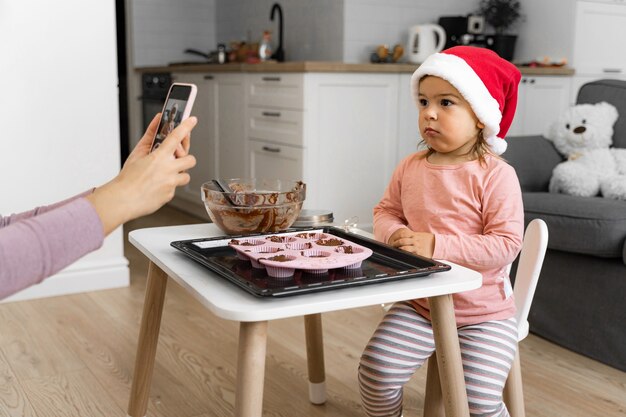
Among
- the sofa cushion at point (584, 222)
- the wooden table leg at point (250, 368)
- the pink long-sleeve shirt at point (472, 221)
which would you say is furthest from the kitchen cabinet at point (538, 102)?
the wooden table leg at point (250, 368)

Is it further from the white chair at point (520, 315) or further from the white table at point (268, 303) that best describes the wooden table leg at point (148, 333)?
the white chair at point (520, 315)

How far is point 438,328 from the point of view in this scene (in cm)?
119

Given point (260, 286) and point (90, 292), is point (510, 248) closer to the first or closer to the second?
point (260, 286)

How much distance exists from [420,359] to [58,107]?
1949mm

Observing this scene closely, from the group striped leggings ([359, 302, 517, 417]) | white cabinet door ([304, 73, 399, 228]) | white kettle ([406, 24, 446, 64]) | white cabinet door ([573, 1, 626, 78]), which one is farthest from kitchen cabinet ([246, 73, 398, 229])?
striped leggings ([359, 302, 517, 417])

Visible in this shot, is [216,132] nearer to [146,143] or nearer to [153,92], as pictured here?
[153,92]

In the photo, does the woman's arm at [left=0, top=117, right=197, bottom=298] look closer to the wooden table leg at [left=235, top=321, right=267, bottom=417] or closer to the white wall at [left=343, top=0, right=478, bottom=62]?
the wooden table leg at [left=235, top=321, right=267, bottom=417]

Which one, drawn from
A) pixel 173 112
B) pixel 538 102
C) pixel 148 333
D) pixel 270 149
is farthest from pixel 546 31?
pixel 173 112

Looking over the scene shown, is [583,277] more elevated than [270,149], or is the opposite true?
[270,149]

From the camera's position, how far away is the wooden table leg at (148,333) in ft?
5.10

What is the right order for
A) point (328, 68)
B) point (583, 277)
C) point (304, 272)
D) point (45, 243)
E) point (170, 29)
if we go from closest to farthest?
point (45, 243), point (304, 272), point (583, 277), point (328, 68), point (170, 29)

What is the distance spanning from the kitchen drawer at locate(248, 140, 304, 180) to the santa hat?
190cm

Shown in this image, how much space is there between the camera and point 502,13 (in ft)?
14.0

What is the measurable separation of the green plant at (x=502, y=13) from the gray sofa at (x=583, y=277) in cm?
210
